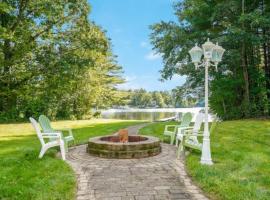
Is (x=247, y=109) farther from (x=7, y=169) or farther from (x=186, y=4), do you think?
(x=7, y=169)

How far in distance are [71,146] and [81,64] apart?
11621 mm

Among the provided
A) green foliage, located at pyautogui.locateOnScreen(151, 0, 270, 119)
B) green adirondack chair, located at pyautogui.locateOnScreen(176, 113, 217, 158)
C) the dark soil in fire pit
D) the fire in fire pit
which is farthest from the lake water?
the fire in fire pit

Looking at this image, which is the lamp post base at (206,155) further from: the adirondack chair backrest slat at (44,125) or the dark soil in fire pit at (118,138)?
the adirondack chair backrest slat at (44,125)

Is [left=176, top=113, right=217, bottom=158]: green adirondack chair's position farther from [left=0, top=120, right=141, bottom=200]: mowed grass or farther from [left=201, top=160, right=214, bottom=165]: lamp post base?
[left=0, top=120, right=141, bottom=200]: mowed grass

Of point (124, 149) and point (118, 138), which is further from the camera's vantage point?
point (118, 138)

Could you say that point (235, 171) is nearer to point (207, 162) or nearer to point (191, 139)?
point (207, 162)

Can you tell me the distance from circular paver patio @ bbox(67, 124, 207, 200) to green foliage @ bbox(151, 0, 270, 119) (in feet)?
36.9

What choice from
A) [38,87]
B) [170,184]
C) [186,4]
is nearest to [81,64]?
[38,87]

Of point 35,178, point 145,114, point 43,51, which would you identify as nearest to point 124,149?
point 35,178

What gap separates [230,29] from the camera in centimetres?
1540

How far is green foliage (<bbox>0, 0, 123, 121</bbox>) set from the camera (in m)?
19.0

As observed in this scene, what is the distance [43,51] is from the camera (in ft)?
66.6

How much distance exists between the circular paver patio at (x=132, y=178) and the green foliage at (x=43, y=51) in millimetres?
13715

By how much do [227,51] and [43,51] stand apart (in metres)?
12.1
